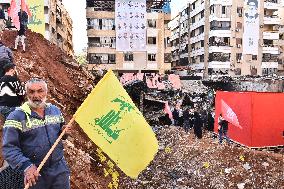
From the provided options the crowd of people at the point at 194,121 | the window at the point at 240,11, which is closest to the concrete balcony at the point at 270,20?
the window at the point at 240,11

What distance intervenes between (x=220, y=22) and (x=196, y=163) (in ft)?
129

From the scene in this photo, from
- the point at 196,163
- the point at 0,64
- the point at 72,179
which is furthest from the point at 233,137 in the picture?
the point at 0,64

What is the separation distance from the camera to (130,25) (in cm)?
3138

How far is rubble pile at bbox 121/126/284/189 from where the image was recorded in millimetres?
12086

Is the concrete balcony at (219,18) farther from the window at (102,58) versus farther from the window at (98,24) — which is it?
the window at (102,58)

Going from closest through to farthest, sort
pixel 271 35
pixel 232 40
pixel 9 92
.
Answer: pixel 9 92 < pixel 232 40 < pixel 271 35

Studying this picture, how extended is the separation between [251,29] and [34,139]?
4208 cm

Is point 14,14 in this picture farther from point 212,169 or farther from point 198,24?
point 198,24

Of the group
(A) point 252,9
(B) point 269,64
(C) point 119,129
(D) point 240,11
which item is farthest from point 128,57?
(C) point 119,129

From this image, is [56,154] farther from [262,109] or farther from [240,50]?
[240,50]

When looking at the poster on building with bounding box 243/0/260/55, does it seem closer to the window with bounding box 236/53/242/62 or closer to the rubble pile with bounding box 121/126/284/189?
the window with bounding box 236/53/242/62

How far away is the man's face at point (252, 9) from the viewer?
142 feet

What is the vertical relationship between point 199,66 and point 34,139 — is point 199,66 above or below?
above

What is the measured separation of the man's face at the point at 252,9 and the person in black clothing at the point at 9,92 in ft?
138
